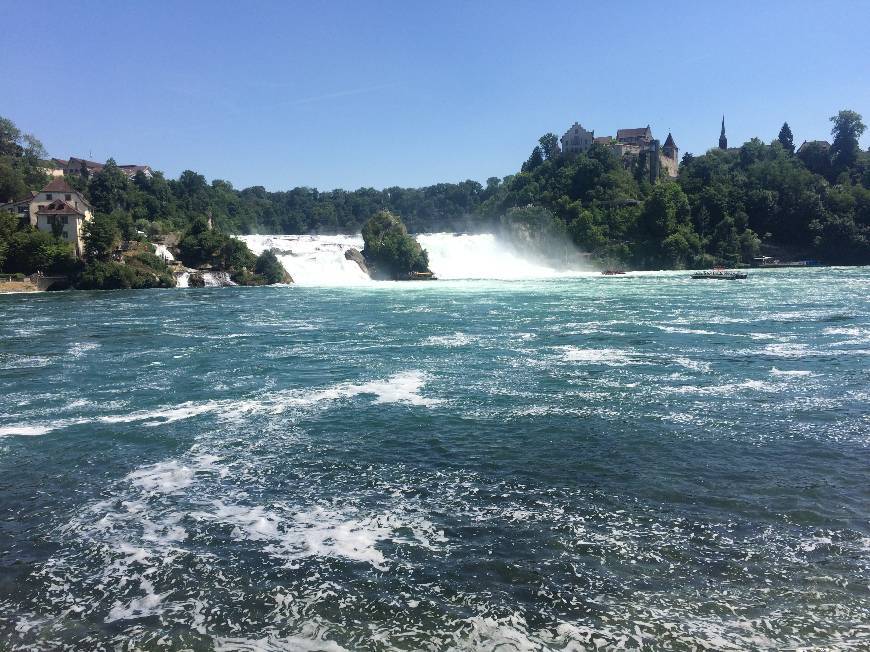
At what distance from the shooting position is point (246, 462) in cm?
1198

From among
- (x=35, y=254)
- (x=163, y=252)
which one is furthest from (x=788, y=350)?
(x=163, y=252)

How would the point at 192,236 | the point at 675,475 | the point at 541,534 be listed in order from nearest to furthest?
the point at 541,534, the point at 675,475, the point at 192,236

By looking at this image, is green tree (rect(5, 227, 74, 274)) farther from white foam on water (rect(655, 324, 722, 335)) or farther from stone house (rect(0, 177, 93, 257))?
white foam on water (rect(655, 324, 722, 335))

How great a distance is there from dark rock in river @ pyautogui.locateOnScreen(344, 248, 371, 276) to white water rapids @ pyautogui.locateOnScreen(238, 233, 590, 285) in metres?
0.56

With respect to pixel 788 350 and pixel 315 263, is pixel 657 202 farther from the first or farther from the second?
pixel 788 350

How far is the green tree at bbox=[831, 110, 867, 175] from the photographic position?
11962 cm

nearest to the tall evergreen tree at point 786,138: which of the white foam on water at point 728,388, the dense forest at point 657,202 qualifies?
the dense forest at point 657,202

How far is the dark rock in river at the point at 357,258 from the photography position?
75.1 m

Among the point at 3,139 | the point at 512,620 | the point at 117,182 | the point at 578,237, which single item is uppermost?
the point at 3,139

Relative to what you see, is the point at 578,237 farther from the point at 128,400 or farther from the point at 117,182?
the point at 128,400

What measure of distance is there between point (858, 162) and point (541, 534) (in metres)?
140

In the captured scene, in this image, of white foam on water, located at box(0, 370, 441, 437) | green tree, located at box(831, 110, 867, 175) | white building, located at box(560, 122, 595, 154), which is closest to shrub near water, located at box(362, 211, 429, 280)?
white foam on water, located at box(0, 370, 441, 437)

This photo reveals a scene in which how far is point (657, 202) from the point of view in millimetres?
99750

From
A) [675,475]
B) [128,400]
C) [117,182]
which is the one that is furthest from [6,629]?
[117,182]
